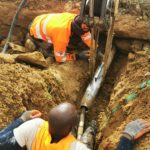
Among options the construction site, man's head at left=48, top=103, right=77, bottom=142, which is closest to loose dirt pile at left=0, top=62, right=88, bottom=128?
the construction site

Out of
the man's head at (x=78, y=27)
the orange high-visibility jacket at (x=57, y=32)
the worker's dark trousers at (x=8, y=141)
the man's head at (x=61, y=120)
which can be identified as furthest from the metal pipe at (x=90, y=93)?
the man's head at (x=61, y=120)

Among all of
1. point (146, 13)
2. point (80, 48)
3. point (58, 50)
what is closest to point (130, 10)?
point (146, 13)

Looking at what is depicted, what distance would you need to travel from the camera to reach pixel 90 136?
5230mm

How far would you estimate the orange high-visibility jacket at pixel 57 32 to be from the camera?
21.9ft

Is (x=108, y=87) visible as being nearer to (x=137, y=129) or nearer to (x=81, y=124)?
(x=81, y=124)

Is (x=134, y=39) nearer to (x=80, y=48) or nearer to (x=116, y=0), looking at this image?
(x=80, y=48)

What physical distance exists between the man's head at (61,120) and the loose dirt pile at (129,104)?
A: 0.86m

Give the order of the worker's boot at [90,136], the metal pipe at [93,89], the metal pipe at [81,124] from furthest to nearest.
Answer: the metal pipe at [93,89] → the metal pipe at [81,124] → the worker's boot at [90,136]

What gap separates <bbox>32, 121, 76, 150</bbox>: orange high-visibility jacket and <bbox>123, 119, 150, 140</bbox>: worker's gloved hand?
63 cm

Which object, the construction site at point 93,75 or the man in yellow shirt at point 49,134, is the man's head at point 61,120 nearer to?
the man in yellow shirt at point 49,134

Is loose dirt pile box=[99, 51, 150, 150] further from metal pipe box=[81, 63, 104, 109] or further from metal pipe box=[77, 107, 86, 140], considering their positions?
metal pipe box=[81, 63, 104, 109]

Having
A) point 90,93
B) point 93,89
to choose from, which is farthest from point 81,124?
point 93,89

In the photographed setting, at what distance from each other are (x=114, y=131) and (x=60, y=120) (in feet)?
4.93

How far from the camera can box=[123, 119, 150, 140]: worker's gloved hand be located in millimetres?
3826
